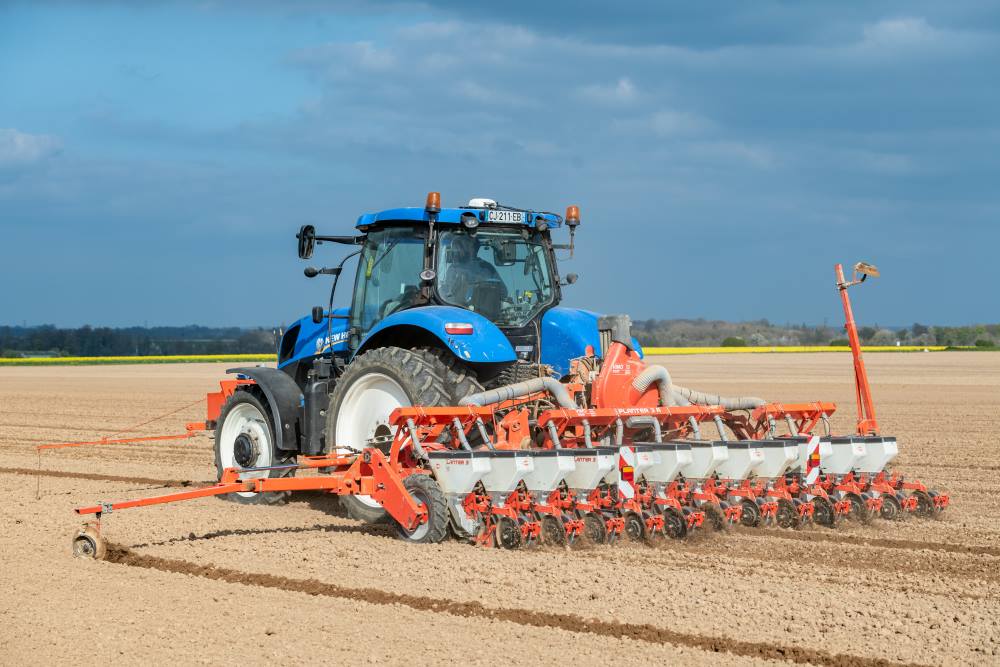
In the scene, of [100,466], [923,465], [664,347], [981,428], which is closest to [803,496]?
[923,465]

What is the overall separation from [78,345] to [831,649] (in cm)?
5313

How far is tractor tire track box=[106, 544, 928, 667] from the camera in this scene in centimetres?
487

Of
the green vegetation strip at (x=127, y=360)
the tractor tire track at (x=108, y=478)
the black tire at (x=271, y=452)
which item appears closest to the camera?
the black tire at (x=271, y=452)

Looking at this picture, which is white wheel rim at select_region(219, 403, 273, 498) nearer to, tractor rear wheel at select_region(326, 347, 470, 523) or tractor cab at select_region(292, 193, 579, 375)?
tractor cab at select_region(292, 193, 579, 375)

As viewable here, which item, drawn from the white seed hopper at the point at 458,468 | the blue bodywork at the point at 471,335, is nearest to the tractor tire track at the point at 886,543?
the white seed hopper at the point at 458,468

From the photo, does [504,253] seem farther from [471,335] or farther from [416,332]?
[471,335]

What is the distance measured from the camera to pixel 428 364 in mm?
7914

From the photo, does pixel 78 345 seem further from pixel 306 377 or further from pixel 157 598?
pixel 157 598

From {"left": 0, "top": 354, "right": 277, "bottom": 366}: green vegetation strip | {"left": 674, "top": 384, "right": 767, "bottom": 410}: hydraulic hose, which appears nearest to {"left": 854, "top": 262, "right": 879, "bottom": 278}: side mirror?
{"left": 674, "top": 384, "right": 767, "bottom": 410}: hydraulic hose

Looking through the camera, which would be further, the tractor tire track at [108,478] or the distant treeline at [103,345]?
the distant treeline at [103,345]

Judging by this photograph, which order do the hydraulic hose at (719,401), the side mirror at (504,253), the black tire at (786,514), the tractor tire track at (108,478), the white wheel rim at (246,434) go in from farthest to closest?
1. the tractor tire track at (108,478)
2. the white wheel rim at (246,434)
3. the side mirror at (504,253)
4. the hydraulic hose at (719,401)
5. the black tire at (786,514)

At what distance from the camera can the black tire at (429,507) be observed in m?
7.20

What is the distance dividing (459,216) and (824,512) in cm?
336

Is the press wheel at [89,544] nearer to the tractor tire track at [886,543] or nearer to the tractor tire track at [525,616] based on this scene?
the tractor tire track at [525,616]
